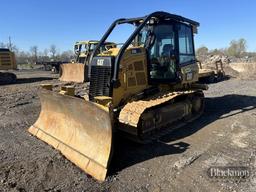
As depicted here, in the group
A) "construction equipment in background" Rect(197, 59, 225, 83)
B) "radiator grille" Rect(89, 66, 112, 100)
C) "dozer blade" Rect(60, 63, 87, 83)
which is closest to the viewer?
"radiator grille" Rect(89, 66, 112, 100)

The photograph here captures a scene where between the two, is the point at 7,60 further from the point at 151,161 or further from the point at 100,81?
the point at 151,161

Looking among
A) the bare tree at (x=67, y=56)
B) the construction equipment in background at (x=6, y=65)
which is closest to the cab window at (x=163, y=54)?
the construction equipment in background at (x=6, y=65)

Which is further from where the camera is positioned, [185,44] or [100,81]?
[185,44]

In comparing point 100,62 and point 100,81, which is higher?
point 100,62

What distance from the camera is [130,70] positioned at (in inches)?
271

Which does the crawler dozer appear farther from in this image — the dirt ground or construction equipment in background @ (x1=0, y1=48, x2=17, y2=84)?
construction equipment in background @ (x1=0, y1=48, x2=17, y2=84)

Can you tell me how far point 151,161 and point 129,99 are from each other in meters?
1.79

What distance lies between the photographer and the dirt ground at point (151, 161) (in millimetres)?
4676

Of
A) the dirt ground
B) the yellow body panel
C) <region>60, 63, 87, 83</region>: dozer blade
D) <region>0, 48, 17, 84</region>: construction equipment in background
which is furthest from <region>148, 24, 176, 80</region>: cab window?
the yellow body panel

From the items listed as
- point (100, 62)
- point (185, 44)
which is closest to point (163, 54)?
point (185, 44)

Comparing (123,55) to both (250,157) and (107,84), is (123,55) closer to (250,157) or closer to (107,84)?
(107,84)

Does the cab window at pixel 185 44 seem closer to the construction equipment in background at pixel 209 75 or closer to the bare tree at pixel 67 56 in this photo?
the construction equipment in background at pixel 209 75

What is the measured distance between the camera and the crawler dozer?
18.1 ft

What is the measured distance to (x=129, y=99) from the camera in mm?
6918
